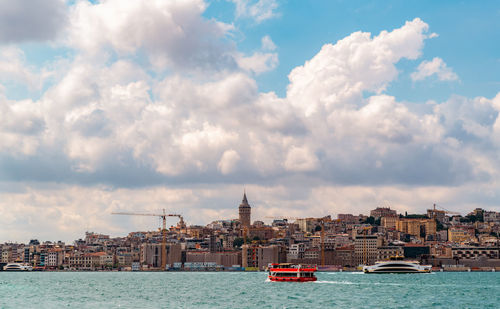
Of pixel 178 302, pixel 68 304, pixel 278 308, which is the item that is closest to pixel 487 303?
pixel 278 308

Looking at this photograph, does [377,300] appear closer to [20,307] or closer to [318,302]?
[318,302]

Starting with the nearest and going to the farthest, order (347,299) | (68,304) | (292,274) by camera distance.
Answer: (68,304), (347,299), (292,274)

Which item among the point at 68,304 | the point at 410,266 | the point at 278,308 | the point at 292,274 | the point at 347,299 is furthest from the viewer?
the point at 410,266

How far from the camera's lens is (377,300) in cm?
6612

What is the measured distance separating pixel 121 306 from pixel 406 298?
2760 centimetres

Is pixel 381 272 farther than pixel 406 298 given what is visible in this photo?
Yes

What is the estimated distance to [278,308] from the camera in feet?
191

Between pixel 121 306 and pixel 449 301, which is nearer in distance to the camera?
→ pixel 121 306

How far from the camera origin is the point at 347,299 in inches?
2625

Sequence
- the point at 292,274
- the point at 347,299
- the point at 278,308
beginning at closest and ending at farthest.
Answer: the point at 278,308 → the point at 347,299 → the point at 292,274

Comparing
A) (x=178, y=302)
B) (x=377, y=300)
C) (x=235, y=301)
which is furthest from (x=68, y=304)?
(x=377, y=300)

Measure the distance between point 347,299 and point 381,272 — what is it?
312 ft

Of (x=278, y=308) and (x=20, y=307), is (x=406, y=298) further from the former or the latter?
(x=20, y=307)

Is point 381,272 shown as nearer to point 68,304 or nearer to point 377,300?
point 377,300
